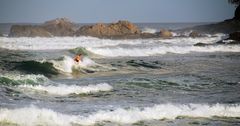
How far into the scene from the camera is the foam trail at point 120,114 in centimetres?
1145

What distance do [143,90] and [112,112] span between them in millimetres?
5001

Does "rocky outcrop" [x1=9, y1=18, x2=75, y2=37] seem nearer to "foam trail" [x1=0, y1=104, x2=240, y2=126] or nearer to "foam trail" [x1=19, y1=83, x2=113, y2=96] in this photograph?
"foam trail" [x1=19, y1=83, x2=113, y2=96]

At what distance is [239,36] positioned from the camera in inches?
1943

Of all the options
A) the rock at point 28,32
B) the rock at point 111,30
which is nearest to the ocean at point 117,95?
the rock at point 28,32

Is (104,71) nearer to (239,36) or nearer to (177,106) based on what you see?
(177,106)

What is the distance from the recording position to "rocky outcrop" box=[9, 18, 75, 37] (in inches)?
2500

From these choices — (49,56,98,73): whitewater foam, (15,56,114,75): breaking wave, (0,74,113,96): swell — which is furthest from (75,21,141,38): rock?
(0,74,113,96): swell

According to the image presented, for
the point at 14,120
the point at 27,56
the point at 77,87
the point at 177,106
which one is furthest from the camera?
the point at 27,56

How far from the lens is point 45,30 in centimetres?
6556

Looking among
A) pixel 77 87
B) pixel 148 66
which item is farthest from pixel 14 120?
pixel 148 66

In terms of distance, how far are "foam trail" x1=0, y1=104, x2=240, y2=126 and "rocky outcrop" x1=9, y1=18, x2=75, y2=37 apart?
166 feet

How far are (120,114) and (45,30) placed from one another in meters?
54.2

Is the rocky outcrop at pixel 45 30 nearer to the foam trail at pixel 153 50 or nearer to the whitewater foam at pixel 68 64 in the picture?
the foam trail at pixel 153 50

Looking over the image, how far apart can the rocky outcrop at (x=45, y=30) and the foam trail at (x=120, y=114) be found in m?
50.5
